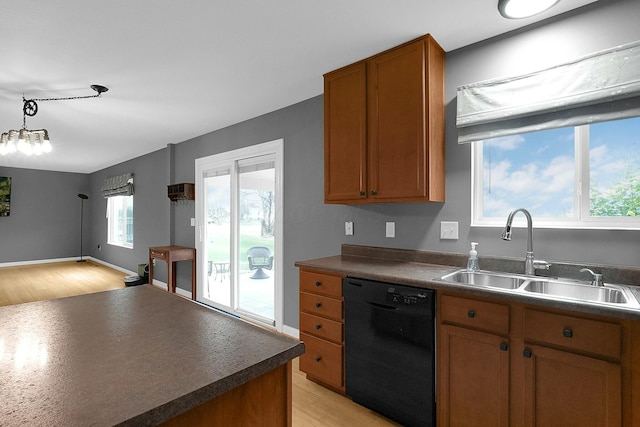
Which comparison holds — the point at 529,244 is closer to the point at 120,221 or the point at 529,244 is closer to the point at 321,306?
the point at 321,306

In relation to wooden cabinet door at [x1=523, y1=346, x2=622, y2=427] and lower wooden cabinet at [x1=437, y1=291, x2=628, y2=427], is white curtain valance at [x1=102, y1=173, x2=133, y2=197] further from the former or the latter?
wooden cabinet door at [x1=523, y1=346, x2=622, y2=427]

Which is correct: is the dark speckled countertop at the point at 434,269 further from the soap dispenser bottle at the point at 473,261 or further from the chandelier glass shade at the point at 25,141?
the chandelier glass shade at the point at 25,141

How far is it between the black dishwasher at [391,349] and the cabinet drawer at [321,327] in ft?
0.28

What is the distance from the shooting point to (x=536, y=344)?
1.46 meters

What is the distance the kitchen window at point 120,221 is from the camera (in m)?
7.14

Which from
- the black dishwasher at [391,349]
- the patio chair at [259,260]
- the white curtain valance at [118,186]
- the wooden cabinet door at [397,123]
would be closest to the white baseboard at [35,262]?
the white curtain valance at [118,186]

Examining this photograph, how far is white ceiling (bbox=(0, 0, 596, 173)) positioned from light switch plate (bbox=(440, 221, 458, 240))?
4.06 feet

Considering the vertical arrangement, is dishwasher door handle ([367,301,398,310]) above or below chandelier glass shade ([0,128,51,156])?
below

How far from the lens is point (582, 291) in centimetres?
168

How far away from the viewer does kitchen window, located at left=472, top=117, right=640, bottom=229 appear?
174cm

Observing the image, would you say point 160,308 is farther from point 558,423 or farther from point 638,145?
point 638,145

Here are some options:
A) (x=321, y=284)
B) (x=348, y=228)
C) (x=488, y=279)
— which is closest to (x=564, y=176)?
(x=488, y=279)

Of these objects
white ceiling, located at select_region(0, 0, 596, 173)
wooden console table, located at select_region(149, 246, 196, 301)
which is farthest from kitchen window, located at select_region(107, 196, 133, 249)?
white ceiling, located at select_region(0, 0, 596, 173)

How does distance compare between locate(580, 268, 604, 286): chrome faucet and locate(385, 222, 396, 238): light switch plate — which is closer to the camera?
locate(580, 268, 604, 286): chrome faucet
